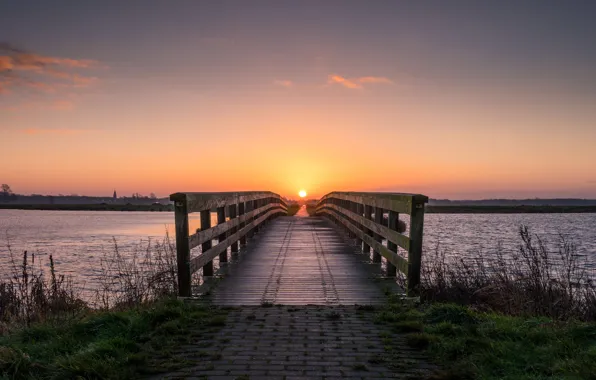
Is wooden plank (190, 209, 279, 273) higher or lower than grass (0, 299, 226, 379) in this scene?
higher

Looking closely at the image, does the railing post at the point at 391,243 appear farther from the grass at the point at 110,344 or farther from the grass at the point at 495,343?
the grass at the point at 110,344

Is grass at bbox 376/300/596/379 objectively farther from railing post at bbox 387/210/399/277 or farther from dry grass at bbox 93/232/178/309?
dry grass at bbox 93/232/178/309

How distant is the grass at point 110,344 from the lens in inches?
Answer: 158

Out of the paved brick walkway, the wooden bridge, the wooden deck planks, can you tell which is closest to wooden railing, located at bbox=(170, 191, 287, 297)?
the wooden bridge

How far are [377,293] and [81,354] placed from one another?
4.42 m

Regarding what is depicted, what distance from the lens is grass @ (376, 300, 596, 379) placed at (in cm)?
388

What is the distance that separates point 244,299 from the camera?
653 cm

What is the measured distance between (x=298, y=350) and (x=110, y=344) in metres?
1.99

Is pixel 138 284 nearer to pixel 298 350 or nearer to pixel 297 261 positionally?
pixel 297 261

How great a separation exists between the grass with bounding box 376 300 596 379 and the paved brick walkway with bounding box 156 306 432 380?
21cm

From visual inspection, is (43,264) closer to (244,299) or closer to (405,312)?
(244,299)

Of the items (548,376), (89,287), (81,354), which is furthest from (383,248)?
(89,287)

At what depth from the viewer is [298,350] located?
4512 mm

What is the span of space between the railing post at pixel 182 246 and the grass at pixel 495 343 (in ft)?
9.66
